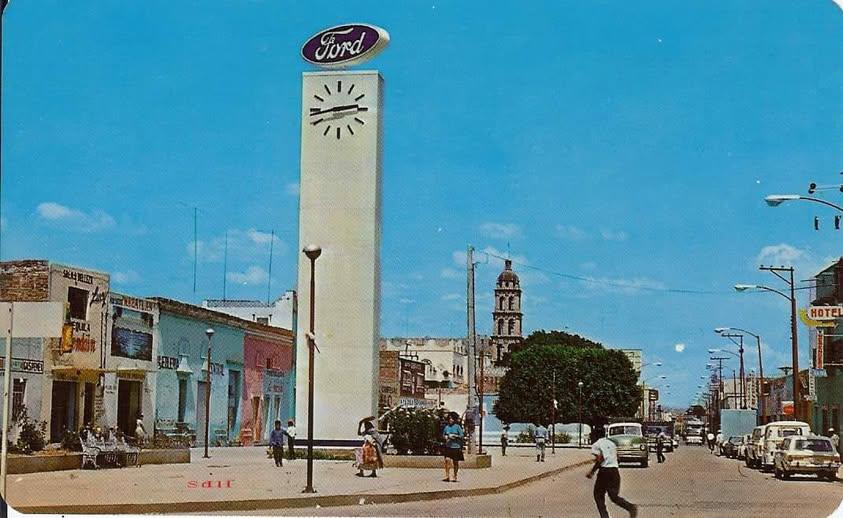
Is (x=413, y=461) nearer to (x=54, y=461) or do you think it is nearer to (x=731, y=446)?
(x=54, y=461)

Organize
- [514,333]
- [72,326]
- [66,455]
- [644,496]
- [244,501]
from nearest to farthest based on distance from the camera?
[244,501] < [644,496] < [66,455] < [72,326] < [514,333]

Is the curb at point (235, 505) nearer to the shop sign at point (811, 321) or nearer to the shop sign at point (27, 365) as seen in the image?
the shop sign at point (27, 365)

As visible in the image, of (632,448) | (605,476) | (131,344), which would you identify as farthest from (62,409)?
(605,476)

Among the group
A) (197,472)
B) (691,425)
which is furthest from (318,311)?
(691,425)

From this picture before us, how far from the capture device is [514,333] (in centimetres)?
13075

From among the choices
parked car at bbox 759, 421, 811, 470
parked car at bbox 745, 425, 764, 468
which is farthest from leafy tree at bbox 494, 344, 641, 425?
parked car at bbox 759, 421, 811, 470

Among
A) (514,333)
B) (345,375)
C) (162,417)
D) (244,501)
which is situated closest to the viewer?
(244,501)

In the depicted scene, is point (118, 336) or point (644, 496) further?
point (118, 336)

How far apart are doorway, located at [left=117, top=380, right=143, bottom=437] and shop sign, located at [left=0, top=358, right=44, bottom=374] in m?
6.07

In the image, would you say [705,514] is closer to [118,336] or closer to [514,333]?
[118,336]

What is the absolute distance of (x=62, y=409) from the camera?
37562 millimetres

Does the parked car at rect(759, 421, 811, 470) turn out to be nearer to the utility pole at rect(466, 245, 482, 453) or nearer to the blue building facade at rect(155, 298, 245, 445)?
the utility pole at rect(466, 245, 482, 453)

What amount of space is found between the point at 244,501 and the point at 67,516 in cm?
314

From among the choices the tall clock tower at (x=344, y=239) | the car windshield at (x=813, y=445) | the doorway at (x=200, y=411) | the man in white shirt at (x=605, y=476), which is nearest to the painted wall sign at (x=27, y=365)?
the tall clock tower at (x=344, y=239)
